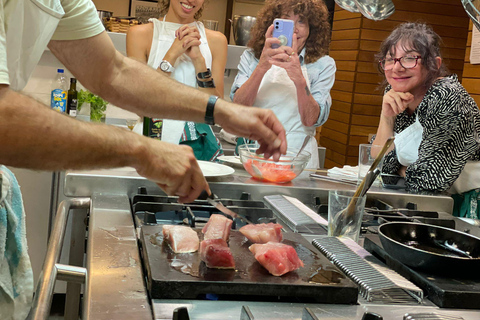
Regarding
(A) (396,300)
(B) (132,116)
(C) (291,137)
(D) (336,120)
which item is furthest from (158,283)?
(D) (336,120)

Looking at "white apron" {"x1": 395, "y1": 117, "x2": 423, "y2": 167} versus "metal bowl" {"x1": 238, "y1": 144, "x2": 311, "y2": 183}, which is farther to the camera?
"white apron" {"x1": 395, "y1": 117, "x2": 423, "y2": 167}

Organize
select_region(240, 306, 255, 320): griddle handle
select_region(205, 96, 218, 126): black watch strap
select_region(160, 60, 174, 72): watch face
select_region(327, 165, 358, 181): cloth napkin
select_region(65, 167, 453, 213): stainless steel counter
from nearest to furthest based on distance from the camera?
select_region(240, 306, 255, 320): griddle handle → select_region(205, 96, 218, 126): black watch strap → select_region(65, 167, 453, 213): stainless steel counter → select_region(327, 165, 358, 181): cloth napkin → select_region(160, 60, 174, 72): watch face

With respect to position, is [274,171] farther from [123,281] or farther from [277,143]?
[123,281]

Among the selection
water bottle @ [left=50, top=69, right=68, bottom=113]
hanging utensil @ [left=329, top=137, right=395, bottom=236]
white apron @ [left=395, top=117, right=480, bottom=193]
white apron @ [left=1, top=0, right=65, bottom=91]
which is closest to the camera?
white apron @ [left=1, top=0, right=65, bottom=91]

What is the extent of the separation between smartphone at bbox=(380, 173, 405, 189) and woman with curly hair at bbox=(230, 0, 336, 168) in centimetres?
72

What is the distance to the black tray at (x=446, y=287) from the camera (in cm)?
106

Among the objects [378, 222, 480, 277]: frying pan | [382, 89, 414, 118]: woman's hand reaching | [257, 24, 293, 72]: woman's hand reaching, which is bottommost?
[378, 222, 480, 277]: frying pan

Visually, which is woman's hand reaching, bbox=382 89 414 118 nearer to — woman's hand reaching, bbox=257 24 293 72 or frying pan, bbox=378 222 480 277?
woman's hand reaching, bbox=257 24 293 72

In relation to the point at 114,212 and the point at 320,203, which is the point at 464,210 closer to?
the point at 320,203

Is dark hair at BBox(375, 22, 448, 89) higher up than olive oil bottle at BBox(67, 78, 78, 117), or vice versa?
dark hair at BBox(375, 22, 448, 89)

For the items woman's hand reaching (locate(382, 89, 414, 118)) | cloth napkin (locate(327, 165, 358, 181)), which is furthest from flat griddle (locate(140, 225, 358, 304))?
woman's hand reaching (locate(382, 89, 414, 118))

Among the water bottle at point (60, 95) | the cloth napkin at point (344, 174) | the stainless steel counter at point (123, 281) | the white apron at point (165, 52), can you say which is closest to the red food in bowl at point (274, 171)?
the cloth napkin at point (344, 174)

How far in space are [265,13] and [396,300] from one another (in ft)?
7.71

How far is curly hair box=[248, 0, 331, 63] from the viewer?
299cm
